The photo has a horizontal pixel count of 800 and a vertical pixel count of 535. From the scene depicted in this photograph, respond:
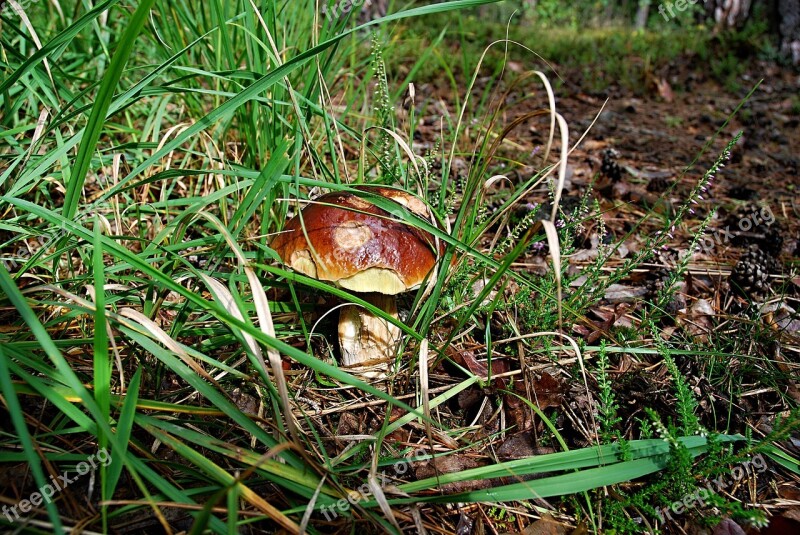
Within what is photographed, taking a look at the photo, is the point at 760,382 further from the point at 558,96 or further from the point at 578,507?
the point at 558,96

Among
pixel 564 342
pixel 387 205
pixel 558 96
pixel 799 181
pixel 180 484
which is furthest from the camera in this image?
pixel 558 96

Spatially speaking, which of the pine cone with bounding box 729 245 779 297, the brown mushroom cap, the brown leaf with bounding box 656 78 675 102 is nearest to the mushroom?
the brown mushroom cap

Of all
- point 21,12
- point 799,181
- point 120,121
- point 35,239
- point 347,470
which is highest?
point 21,12

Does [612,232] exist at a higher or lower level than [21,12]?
lower

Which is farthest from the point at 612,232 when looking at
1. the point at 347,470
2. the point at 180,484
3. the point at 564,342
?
the point at 180,484

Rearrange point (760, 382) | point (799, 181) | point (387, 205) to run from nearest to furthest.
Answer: point (387, 205) < point (760, 382) < point (799, 181)

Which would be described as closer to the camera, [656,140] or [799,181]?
[799,181]

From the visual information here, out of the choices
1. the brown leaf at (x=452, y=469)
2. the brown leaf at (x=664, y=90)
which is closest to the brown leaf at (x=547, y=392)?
the brown leaf at (x=452, y=469)

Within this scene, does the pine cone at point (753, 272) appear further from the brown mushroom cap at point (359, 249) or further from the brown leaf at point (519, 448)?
the brown mushroom cap at point (359, 249)
